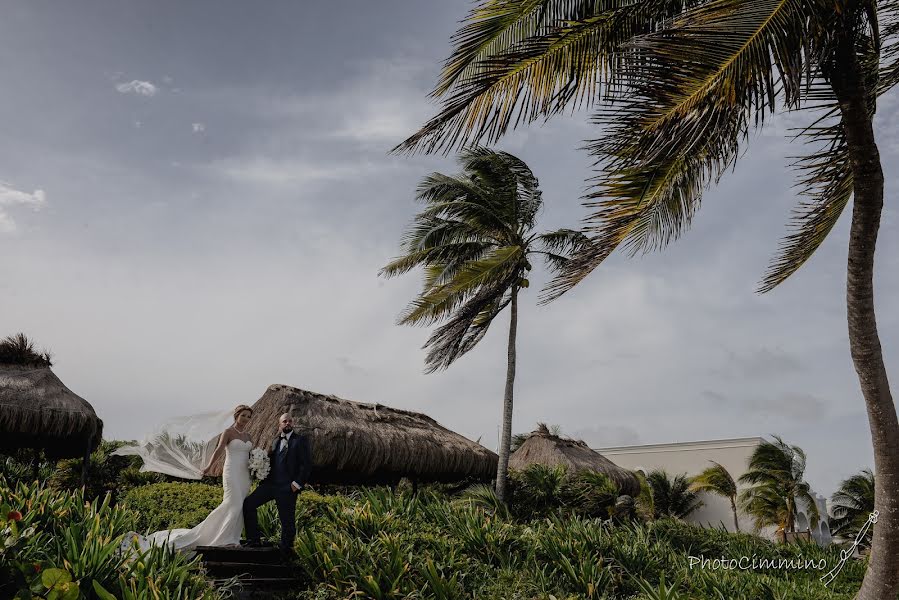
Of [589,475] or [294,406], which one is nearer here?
[294,406]

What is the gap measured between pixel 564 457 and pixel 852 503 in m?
16.4

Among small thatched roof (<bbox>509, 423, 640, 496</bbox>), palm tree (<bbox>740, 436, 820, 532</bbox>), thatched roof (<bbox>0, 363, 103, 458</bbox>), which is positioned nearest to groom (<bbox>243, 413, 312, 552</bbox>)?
thatched roof (<bbox>0, 363, 103, 458</bbox>)

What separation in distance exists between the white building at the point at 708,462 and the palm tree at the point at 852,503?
0.95 metres

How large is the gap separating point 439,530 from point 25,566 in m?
5.64

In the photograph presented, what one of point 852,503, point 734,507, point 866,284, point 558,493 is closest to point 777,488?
point 734,507

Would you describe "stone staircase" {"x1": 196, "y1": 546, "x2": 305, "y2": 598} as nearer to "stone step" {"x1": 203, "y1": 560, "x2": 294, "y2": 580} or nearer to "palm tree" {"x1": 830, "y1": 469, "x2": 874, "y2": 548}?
"stone step" {"x1": 203, "y1": 560, "x2": 294, "y2": 580}

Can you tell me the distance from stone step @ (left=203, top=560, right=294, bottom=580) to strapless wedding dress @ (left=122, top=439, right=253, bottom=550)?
1.17ft

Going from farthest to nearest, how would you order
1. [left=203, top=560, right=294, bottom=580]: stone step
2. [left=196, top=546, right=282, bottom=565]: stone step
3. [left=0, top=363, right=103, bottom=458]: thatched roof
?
[left=0, top=363, right=103, bottom=458]: thatched roof
[left=196, top=546, right=282, bottom=565]: stone step
[left=203, top=560, right=294, bottom=580]: stone step

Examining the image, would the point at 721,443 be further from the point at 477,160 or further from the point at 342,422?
the point at 342,422

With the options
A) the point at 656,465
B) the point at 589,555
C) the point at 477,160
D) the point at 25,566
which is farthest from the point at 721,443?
the point at 25,566

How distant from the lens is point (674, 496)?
30.8 metres

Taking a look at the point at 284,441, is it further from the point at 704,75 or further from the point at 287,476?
the point at 704,75

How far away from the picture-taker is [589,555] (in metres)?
8.83

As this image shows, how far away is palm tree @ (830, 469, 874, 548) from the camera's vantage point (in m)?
28.1
